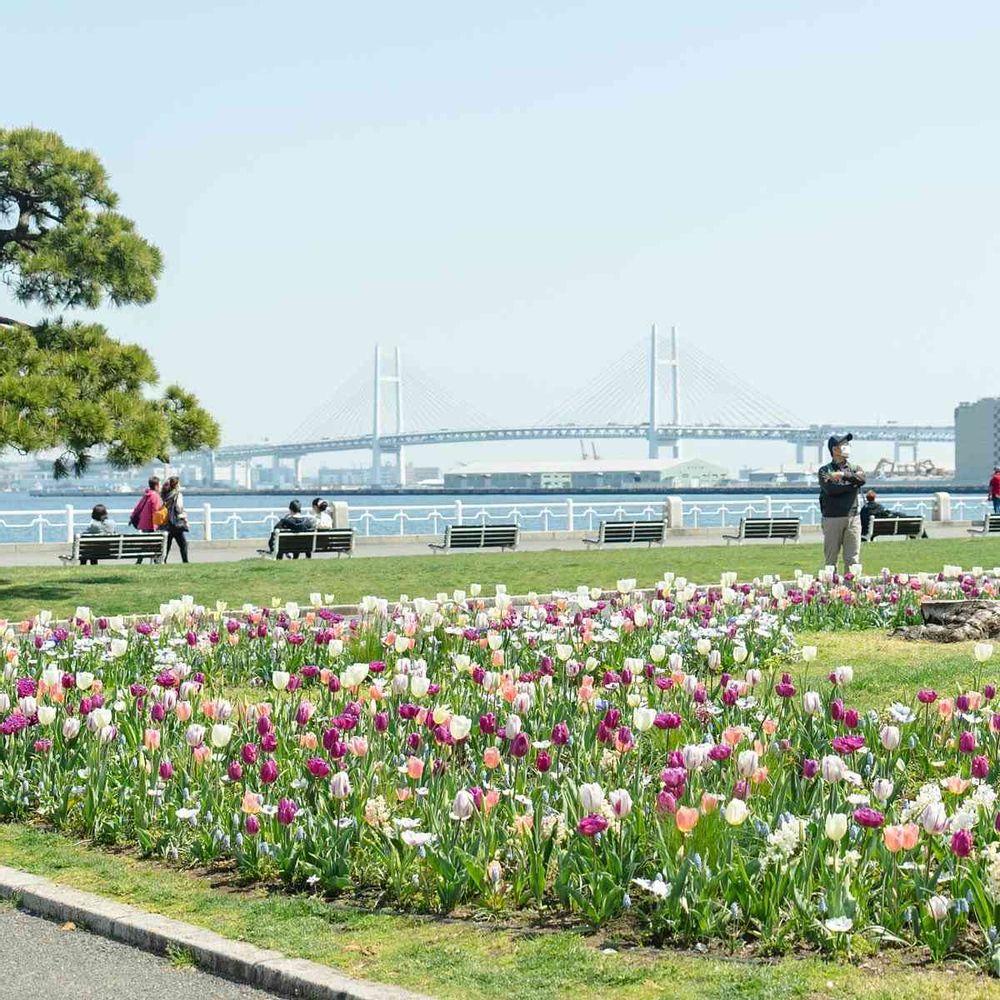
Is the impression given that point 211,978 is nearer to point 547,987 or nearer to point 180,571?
point 547,987

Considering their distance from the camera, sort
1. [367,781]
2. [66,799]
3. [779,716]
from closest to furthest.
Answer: [367,781]
[66,799]
[779,716]

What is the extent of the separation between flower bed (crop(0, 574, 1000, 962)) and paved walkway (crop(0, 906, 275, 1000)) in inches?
27.2

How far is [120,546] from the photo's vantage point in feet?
76.4

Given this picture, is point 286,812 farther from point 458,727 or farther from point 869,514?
point 869,514

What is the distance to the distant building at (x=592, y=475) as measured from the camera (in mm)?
133625

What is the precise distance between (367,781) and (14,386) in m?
11.8

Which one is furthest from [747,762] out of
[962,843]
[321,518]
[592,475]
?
[592,475]

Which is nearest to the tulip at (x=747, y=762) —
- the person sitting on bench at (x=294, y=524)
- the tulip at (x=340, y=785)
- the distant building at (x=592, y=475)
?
the tulip at (x=340, y=785)

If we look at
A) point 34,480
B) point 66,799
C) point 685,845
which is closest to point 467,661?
point 66,799

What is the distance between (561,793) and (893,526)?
26.3 m

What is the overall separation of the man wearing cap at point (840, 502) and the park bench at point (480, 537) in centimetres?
1311

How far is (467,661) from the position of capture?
7500 mm

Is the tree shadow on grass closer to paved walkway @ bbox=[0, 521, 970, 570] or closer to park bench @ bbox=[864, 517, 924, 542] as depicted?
paved walkway @ bbox=[0, 521, 970, 570]

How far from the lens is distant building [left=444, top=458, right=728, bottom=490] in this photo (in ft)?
438
